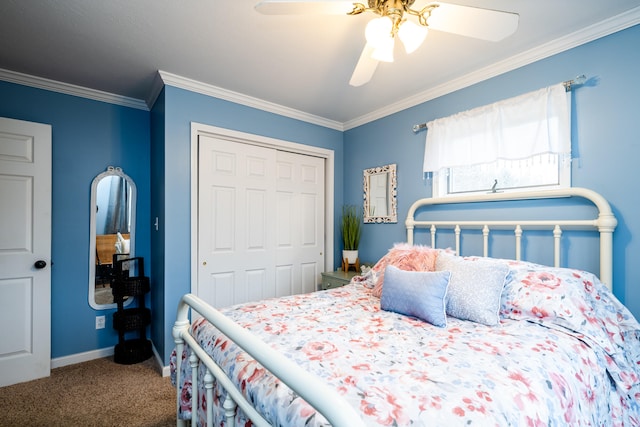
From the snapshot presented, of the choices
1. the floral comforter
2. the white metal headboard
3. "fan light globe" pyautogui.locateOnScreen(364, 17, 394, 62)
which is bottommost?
the floral comforter

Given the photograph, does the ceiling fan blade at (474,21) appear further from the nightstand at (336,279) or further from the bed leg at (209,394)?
the nightstand at (336,279)

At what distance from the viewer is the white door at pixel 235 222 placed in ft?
8.55

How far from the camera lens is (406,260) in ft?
6.40

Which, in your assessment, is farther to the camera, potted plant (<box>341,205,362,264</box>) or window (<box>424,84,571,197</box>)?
potted plant (<box>341,205,362,264</box>)

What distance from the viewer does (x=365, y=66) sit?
1.65 meters

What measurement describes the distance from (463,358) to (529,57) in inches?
81.6

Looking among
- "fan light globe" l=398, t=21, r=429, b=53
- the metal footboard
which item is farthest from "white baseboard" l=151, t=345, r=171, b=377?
"fan light globe" l=398, t=21, r=429, b=53

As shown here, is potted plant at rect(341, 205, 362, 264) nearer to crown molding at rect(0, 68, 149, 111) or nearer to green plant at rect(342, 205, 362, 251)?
green plant at rect(342, 205, 362, 251)

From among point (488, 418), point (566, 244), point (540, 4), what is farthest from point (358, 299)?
point (540, 4)

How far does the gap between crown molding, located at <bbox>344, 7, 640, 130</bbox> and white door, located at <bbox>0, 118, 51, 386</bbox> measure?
10.2 ft

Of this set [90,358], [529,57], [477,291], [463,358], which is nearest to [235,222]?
[90,358]

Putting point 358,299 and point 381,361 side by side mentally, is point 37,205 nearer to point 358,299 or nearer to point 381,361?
point 358,299

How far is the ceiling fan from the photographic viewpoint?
47.7 inches

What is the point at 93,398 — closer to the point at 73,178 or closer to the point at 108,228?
the point at 108,228
